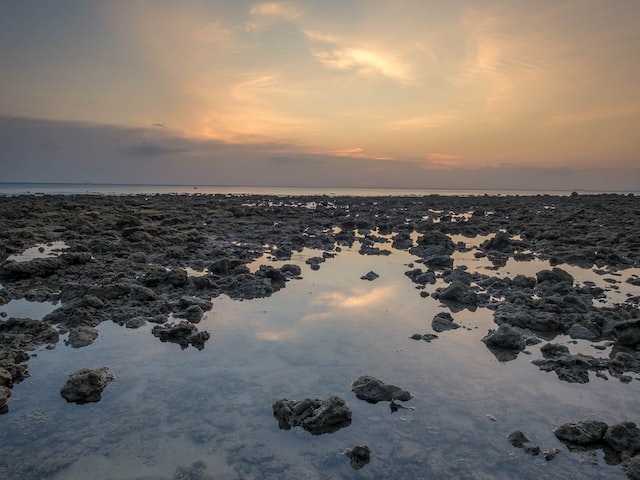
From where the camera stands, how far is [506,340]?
30.0 ft

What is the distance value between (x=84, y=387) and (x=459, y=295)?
10047mm

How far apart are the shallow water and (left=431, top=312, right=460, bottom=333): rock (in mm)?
216

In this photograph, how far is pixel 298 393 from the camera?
7.07 m

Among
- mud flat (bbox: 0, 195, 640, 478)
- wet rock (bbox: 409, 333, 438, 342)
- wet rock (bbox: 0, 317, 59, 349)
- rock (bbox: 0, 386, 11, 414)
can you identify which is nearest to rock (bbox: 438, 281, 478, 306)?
mud flat (bbox: 0, 195, 640, 478)

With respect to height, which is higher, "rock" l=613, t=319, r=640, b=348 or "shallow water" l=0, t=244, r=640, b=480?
"rock" l=613, t=319, r=640, b=348

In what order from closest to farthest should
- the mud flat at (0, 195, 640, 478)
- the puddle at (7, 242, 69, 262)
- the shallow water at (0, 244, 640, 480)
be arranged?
1. the shallow water at (0, 244, 640, 480)
2. the mud flat at (0, 195, 640, 478)
3. the puddle at (7, 242, 69, 262)

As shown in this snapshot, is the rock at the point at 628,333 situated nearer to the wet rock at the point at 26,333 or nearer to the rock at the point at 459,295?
the rock at the point at 459,295

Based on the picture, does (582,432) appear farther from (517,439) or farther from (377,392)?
(377,392)

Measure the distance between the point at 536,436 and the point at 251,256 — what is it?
15.3 metres

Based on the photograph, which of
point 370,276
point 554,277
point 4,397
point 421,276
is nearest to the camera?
point 4,397

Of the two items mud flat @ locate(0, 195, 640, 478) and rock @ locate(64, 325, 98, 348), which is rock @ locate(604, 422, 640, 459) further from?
rock @ locate(64, 325, 98, 348)

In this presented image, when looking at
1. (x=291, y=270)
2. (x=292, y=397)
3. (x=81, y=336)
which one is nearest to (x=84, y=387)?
(x=81, y=336)

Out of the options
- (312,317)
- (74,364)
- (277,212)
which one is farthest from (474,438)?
(277,212)

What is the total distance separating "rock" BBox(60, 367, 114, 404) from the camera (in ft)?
22.1
